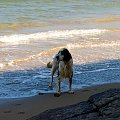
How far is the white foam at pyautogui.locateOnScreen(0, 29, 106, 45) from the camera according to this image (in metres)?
→ 16.7

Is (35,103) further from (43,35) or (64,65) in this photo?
(43,35)

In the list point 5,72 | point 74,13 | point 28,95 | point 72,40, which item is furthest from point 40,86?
point 74,13

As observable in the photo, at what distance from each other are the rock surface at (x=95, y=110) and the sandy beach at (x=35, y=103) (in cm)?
203

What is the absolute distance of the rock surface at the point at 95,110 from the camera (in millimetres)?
5145

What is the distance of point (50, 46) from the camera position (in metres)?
15.5

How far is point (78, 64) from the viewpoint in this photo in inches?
494

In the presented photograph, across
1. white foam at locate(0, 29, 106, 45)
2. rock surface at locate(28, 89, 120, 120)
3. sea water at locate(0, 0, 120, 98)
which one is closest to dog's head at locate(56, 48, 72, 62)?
sea water at locate(0, 0, 120, 98)

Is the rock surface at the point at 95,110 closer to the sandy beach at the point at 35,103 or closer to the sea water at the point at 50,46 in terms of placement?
the sandy beach at the point at 35,103

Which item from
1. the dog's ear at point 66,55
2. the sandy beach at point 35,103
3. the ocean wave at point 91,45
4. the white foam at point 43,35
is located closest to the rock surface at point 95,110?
the sandy beach at point 35,103

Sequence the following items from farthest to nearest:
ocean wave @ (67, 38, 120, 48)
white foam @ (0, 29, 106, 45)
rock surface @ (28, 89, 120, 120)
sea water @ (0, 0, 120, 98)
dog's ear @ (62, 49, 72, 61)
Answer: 1. white foam @ (0, 29, 106, 45)
2. ocean wave @ (67, 38, 120, 48)
3. sea water @ (0, 0, 120, 98)
4. dog's ear @ (62, 49, 72, 61)
5. rock surface @ (28, 89, 120, 120)

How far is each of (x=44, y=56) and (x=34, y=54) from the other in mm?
396

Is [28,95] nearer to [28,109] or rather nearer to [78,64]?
[28,109]

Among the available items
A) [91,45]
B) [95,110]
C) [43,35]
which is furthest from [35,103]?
[43,35]

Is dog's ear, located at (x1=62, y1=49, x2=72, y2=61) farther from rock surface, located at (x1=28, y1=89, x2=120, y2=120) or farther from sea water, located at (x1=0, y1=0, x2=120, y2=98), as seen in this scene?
rock surface, located at (x1=28, y1=89, x2=120, y2=120)
